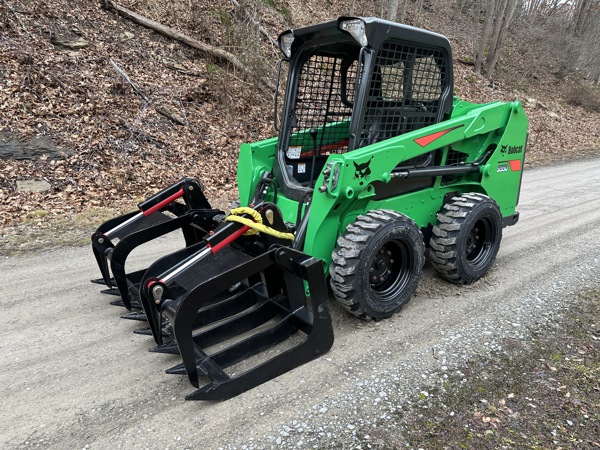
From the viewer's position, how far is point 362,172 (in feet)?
10.6

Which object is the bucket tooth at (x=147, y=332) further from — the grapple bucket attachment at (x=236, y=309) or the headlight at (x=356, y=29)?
the headlight at (x=356, y=29)

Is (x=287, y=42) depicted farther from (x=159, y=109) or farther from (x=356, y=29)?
(x=159, y=109)

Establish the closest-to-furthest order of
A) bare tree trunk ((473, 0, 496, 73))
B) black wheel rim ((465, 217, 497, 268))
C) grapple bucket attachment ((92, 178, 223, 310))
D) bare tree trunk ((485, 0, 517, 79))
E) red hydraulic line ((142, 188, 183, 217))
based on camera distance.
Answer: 1. grapple bucket attachment ((92, 178, 223, 310))
2. red hydraulic line ((142, 188, 183, 217))
3. black wheel rim ((465, 217, 497, 268))
4. bare tree trunk ((473, 0, 496, 73))
5. bare tree trunk ((485, 0, 517, 79))

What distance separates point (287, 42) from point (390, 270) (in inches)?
88.2

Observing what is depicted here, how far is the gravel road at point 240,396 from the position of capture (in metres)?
2.46

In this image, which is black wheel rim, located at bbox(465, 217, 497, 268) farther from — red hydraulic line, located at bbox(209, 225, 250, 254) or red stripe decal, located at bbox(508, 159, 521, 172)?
red hydraulic line, located at bbox(209, 225, 250, 254)

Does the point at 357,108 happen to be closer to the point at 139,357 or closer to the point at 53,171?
the point at 139,357

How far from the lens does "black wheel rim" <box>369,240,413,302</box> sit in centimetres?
352

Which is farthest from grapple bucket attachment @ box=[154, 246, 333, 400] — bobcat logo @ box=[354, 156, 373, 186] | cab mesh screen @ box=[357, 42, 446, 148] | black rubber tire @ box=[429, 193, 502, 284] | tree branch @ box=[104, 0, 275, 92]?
tree branch @ box=[104, 0, 275, 92]

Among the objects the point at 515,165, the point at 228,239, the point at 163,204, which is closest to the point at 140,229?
the point at 163,204

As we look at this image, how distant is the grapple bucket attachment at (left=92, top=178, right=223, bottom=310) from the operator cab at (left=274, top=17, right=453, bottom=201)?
81cm

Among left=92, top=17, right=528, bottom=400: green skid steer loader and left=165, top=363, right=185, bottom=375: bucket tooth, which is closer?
left=165, top=363, right=185, bottom=375: bucket tooth

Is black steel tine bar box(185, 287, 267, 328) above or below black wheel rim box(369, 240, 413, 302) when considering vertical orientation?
Result: below

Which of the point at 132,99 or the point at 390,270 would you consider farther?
the point at 132,99
